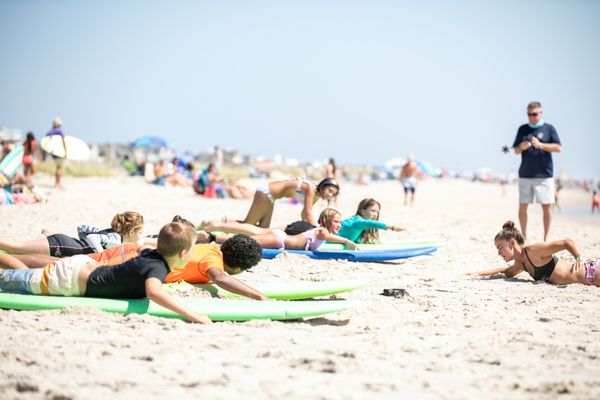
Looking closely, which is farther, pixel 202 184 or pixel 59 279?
pixel 202 184

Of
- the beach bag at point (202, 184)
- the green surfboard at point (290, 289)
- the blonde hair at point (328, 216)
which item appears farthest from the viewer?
the beach bag at point (202, 184)

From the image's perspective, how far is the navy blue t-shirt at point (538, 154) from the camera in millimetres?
8461

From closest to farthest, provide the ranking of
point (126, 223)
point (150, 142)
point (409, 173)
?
1. point (126, 223)
2. point (409, 173)
3. point (150, 142)

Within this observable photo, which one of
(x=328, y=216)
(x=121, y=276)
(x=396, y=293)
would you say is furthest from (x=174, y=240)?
(x=328, y=216)

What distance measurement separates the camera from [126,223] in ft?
17.4

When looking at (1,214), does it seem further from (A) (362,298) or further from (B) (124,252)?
(A) (362,298)

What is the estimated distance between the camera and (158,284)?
3795 millimetres

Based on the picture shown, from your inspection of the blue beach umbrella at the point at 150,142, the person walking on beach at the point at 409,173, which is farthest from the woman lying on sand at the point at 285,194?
the blue beach umbrella at the point at 150,142

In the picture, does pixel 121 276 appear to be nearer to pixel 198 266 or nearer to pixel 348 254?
pixel 198 266

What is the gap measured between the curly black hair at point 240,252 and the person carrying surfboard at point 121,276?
411 mm

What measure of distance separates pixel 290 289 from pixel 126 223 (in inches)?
65.1

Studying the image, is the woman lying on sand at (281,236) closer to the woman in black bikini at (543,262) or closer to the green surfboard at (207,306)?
the woman in black bikini at (543,262)

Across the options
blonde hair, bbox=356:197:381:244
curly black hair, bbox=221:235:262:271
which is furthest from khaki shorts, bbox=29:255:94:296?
blonde hair, bbox=356:197:381:244

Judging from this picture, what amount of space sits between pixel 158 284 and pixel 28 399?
4.31 ft
